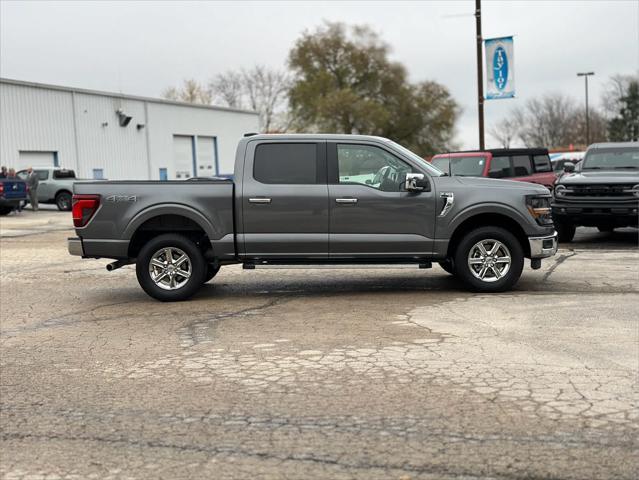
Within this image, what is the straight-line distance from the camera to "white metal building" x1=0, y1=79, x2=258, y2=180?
115 feet

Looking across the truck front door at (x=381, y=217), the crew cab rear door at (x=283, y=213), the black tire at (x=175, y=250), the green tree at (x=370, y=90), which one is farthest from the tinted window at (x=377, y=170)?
the green tree at (x=370, y=90)

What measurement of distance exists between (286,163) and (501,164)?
978 cm

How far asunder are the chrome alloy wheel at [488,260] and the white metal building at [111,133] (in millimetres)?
28890

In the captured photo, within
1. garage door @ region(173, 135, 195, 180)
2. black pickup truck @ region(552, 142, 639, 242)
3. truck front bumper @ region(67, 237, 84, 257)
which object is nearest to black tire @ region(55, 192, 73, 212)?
garage door @ region(173, 135, 195, 180)

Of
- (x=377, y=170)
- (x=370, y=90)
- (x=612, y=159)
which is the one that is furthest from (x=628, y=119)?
(x=377, y=170)

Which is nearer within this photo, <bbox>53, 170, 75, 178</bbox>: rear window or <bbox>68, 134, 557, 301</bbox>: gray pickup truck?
<bbox>68, 134, 557, 301</bbox>: gray pickup truck

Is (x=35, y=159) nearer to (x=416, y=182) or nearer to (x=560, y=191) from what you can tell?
(x=560, y=191)

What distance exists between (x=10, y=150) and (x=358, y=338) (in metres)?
31.0

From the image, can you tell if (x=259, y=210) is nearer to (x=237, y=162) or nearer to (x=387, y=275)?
(x=237, y=162)

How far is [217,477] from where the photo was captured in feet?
13.1

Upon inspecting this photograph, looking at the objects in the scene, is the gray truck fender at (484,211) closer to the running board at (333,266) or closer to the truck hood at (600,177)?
the running board at (333,266)

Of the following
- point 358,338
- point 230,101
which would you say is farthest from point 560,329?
point 230,101

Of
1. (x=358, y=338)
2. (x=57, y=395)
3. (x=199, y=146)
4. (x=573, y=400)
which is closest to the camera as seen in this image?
(x=573, y=400)

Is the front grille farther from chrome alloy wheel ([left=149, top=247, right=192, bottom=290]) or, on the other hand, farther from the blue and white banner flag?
the blue and white banner flag
